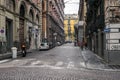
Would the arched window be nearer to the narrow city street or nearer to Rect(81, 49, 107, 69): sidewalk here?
Rect(81, 49, 107, 69): sidewalk

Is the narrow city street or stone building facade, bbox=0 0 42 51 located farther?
stone building facade, bbox=0 0 42 51

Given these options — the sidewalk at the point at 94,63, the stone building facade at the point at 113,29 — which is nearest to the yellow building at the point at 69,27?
the sidewalk at the point at 94,63

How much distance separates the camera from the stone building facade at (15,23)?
35688 mm

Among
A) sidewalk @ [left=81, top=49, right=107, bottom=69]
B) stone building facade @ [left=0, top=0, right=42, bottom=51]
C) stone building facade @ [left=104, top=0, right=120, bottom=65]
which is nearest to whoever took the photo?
sidewalk @ [left=81, top=49, right=107, bottom=69]

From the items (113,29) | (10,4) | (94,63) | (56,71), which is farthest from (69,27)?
(56,71)

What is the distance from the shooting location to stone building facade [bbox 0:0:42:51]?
35688mm

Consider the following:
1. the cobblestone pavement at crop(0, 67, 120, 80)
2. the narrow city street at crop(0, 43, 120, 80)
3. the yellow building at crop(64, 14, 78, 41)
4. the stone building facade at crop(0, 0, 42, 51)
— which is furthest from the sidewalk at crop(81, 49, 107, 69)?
the yellow building at crop(64, 14, 78, 41)

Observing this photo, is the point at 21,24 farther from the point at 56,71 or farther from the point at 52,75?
the point at 52,75

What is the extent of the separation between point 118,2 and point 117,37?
2.59m

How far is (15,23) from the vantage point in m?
41.8

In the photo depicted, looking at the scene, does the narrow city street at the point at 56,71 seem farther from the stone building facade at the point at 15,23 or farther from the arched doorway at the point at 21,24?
the arched doorway at the point at 21,24

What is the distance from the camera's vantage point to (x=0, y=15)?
3456cm

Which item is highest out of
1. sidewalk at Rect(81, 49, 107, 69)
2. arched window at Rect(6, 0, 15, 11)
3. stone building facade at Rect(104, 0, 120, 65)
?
arched window at Rect(6, 0, 15, 11)

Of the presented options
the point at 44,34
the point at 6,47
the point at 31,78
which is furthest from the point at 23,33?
the point at 31,78
